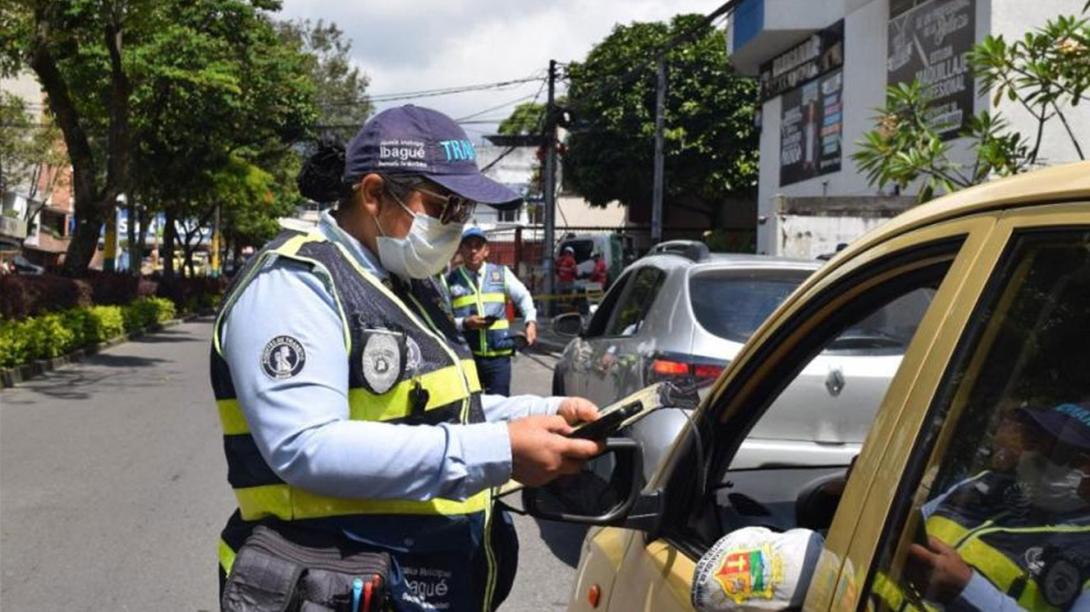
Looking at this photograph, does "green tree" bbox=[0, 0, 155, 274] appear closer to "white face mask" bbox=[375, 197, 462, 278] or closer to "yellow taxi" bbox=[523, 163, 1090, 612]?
"white face mask" bbox=[375, 197, 462, 278]

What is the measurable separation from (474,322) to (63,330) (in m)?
12.1

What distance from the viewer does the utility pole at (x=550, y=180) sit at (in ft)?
86.3

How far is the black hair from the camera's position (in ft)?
8.09

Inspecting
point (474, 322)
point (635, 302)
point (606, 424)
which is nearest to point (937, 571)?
point (606, 424)

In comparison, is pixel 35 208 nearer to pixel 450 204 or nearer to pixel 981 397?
pixel 450 204

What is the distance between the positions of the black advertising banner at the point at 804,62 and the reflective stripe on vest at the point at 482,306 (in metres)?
13.5

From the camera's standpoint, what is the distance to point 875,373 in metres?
5.05

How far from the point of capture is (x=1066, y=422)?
156cm

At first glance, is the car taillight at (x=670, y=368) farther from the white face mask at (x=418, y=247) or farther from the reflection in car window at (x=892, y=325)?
Result: the white face mask at (x=418, y=247)

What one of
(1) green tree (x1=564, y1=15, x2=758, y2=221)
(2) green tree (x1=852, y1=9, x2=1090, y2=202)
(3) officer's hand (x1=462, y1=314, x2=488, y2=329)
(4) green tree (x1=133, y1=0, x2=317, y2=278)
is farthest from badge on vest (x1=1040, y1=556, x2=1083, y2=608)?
(1) green tree (x1=564, y1=15, x2=758, y2=221)

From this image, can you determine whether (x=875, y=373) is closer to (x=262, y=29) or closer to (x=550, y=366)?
(x=550, y=366)

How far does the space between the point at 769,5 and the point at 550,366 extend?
312 inches

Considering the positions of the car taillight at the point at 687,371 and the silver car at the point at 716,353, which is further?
the car taillight at the point at 687,371

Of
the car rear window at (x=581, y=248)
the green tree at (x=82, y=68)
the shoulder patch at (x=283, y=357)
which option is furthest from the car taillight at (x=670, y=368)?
the car rear window at (x=581, y=248)
